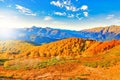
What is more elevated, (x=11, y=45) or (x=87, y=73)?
(x=87, y=73)

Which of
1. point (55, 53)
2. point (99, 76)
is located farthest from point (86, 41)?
point (99, 76)

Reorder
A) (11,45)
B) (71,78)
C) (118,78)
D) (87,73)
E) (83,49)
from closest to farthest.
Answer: (118,78)
(71,78)
(87,73)
(83,49)
(11,45)

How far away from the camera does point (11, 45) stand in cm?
17288

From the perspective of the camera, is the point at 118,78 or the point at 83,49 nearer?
the point at 118,78

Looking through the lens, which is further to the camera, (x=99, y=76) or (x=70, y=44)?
(x=70, y=44)

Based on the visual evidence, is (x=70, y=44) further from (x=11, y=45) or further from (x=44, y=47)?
(x=11, y=45)

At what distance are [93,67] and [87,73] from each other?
3.37 metres

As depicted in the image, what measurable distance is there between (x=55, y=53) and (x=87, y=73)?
4279 centimetres

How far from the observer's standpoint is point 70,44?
78312mm

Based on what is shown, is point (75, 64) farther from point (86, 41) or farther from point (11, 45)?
point (11, 45)

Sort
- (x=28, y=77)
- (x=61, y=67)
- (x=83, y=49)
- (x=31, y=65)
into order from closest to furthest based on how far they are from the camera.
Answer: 1. (x=28, y=77)
2. (x=61, y=67)
3. (x=31, y=65)
4. (x=83, y=49)

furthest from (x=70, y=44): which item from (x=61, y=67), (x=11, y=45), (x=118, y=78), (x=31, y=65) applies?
(x=11, y=45)

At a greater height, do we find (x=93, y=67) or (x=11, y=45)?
(x=93, y=67)

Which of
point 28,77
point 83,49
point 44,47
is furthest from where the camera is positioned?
point 44,47
